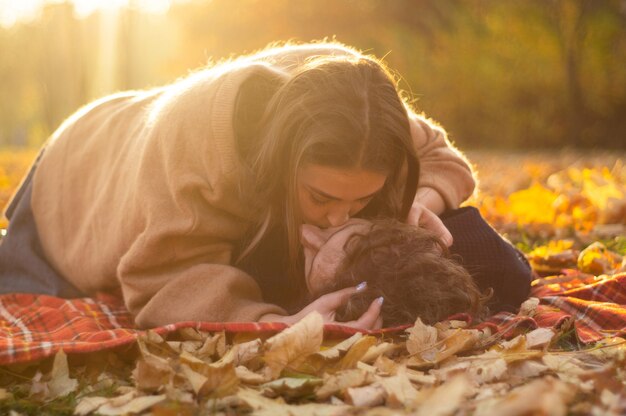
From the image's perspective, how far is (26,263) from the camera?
129 inches

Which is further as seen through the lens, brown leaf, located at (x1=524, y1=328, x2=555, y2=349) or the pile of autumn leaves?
brown leaf, located at (x1=524, y1=328, x2=555, y2=349)

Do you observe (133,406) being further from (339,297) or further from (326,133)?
(326,133)

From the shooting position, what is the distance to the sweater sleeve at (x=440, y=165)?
10.0 feet

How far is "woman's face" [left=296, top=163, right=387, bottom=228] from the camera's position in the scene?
94.6 inches

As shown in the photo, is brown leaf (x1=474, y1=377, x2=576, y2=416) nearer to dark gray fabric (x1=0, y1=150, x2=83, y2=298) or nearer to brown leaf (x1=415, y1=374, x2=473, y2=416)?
brown leaf (x1=415, y1=374, x2=473, y2=416)

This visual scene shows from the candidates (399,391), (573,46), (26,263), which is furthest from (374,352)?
(573,46)

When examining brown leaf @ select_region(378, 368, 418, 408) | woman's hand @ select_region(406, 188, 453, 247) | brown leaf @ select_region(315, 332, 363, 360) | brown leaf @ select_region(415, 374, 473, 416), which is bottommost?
brown leaf @ select_region(315, 332, 363, 360)

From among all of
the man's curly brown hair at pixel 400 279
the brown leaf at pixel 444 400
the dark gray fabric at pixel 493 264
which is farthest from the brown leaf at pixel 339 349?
the dark gray fabric at pixel 493 264

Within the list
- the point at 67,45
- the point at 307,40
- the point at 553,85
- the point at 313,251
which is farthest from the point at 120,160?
the point at 67,45

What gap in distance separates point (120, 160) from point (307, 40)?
44.7 ft

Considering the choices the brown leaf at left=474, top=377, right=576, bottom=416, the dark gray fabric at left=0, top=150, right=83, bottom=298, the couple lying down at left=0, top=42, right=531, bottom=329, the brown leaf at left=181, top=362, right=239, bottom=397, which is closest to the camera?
the brown leaf at left=474, top=377, right=576, bottom=416

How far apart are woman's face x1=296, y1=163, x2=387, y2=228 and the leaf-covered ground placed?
0.46m

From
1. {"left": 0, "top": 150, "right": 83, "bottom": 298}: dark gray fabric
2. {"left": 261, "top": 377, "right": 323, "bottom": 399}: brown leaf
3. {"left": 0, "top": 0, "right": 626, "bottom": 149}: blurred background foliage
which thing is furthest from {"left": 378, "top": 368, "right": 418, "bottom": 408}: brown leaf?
{"left": 0, "top": 0, "right": 626, "bottom": 149}: blurred background foliage

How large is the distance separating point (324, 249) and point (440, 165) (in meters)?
0.89
